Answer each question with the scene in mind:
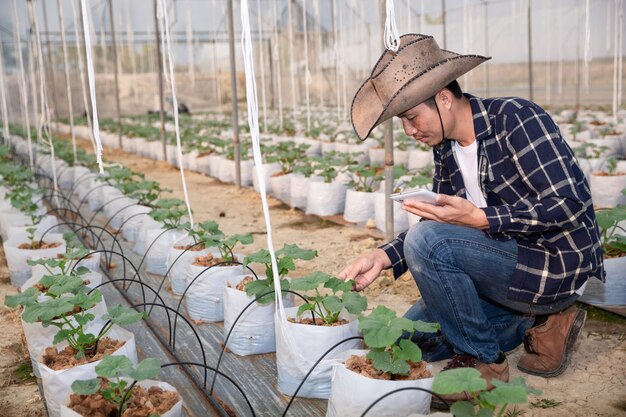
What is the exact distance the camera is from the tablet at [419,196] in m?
2.13

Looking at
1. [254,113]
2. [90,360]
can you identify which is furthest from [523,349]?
[90,360]

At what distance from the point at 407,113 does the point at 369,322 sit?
0.76 m

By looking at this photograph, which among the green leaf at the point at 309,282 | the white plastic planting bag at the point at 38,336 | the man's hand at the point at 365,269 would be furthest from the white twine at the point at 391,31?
the white plastic planting bag at the point at 38,336

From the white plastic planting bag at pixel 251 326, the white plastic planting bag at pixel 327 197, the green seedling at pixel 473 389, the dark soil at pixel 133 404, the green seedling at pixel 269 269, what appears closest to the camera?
the green seedling at pixel 473 389

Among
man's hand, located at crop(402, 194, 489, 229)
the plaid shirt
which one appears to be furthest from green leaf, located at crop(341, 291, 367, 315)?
the plaid shirt

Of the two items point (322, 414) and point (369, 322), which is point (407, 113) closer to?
point (369, 322)

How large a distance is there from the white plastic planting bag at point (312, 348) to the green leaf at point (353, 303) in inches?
5.6

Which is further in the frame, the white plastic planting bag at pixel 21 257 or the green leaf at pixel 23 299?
the white plastic planting bag at pixel 21 257

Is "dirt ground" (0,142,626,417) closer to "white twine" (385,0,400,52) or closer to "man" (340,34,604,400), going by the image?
"man" (340,34,604,400)

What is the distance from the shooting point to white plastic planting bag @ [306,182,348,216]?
17.8 feet

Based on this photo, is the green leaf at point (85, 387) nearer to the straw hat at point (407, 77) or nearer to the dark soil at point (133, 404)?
the dark soil at point (133, 404)

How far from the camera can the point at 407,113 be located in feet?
7.29

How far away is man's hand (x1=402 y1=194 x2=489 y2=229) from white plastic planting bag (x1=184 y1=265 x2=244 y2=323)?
4.17 feet

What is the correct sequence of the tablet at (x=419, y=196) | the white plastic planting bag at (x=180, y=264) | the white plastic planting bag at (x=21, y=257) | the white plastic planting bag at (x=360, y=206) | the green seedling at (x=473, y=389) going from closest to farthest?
the green seedling at (x=473, y=389)
the tablet at (x=419, y=196)
the white plastic planting bag at (x=180, y=264)
the white plastic planting bag at (x=21, y=257)
the white plastic planting bag at (x=360, y=206)
